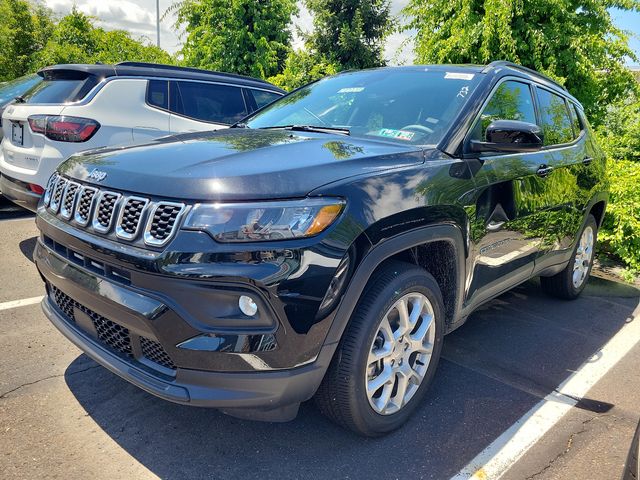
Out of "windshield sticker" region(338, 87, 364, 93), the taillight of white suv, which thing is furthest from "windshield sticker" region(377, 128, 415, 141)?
the taillight of white suv

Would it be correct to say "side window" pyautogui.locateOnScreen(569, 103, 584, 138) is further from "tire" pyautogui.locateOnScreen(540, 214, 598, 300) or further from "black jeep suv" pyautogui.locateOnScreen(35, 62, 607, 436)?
"black jeep suv" pyautogui.locateOnScreen(35, 62, 607, 436)

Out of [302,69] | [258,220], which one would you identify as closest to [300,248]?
[258,220]

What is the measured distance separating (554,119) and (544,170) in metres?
0.79

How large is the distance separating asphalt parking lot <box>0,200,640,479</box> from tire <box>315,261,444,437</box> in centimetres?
17

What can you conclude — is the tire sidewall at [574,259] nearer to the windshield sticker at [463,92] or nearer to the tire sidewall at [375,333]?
the windshield sticker at [463,92]

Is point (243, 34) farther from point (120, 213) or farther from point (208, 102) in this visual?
point (120, 213)

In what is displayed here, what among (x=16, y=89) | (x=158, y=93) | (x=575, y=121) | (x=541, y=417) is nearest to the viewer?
(x=541, y=417)

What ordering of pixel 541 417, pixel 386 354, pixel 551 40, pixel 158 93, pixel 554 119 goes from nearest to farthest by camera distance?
pixel 386 354 < pixel 541 417 < pixel 554 119 < pixel 158 93 < pixel 551 40

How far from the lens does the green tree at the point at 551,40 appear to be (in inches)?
321

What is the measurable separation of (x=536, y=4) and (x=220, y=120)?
548 centimetres

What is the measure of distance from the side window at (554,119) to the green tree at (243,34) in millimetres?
15190

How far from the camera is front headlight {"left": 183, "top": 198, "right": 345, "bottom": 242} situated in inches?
74.8

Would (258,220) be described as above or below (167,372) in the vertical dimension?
above

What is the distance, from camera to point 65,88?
16.7 feet
